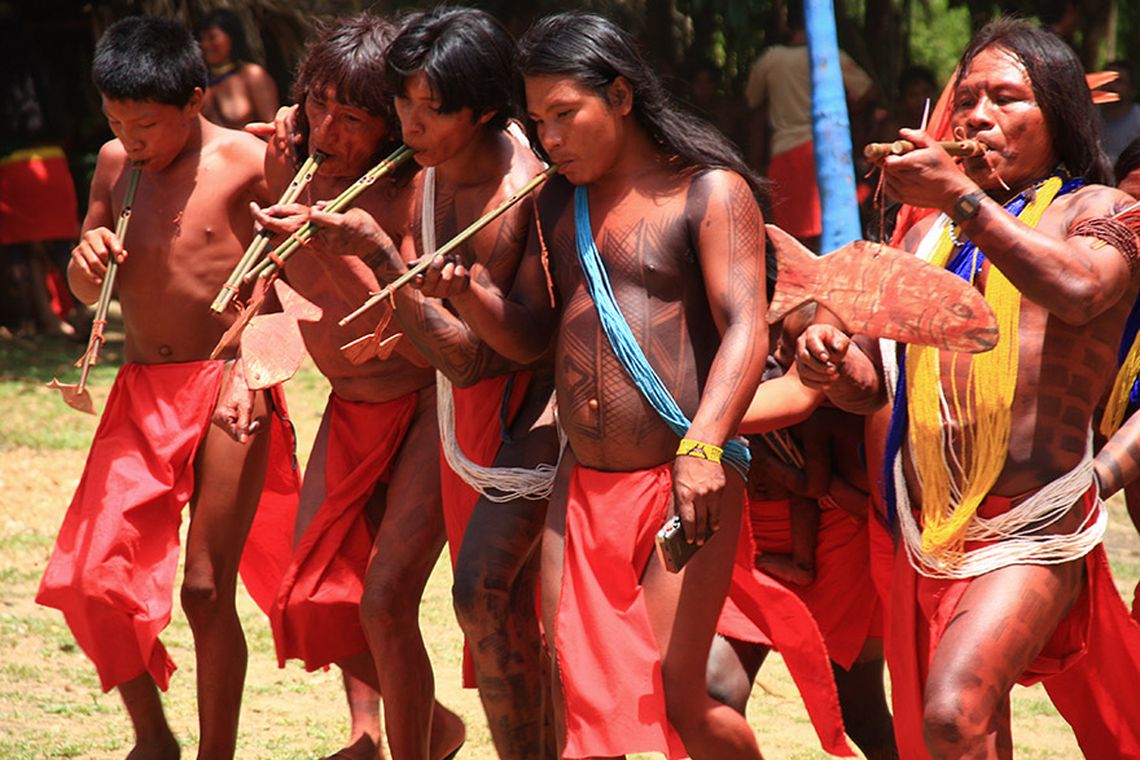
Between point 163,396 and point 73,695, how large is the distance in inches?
58.2

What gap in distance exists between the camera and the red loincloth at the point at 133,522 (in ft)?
14.4

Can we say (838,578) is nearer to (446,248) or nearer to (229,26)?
(446,248)

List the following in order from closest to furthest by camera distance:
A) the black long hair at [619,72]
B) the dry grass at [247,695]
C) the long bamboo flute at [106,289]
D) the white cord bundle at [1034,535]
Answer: the white cord bundle at [1034,535]
the black long hair at [619,72]
the long bamboo flute at [106,289]
the dry grass at [247,695]

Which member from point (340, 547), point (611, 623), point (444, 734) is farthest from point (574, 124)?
point (444, 734)

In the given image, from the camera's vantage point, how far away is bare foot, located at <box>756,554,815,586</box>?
13.6 feet

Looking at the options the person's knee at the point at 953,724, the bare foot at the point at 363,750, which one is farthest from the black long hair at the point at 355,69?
the person's knee at the point at 953,724

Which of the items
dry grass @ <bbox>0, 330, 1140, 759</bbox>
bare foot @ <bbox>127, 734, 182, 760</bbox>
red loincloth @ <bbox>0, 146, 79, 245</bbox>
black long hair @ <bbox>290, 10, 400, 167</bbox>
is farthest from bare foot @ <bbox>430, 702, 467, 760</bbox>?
red loincloth @ <bbox>0, 146, 79, 245</bbox>

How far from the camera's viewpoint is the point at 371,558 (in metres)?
4.22

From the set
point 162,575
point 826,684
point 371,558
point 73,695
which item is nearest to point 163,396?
point 162,575

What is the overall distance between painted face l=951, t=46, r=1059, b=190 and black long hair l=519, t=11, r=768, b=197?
0.49m

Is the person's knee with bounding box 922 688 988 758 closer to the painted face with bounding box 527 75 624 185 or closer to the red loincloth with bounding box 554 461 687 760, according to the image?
the red loincloth with bounding box 554 461 687 760

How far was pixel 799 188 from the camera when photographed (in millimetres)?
10664

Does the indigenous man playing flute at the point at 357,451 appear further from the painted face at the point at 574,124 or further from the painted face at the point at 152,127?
the painted face at the point at 574,124

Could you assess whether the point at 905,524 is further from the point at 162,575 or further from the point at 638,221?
the point at 162,575
